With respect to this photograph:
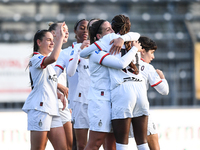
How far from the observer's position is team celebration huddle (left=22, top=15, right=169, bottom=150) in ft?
10.8

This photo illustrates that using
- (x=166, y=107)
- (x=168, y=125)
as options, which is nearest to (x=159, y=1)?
(x=166, y=107)

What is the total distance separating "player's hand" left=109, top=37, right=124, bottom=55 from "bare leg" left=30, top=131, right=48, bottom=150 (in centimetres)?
112

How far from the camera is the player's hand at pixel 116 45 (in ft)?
10.8

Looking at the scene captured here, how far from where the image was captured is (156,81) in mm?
4023

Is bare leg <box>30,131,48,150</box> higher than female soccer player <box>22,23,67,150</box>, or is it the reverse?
female soccer player <box>22,23,67,150</box>

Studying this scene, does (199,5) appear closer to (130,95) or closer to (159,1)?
(159,1)

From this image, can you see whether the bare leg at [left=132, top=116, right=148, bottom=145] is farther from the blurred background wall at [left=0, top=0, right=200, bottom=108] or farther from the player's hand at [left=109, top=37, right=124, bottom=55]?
the blurred background wall at [left=0, top=0, right=200, bottom=108]

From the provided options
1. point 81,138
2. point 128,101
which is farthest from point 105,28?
point 81,138

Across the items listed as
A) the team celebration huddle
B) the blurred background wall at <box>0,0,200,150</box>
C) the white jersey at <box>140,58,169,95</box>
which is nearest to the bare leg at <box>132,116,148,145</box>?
the team celebration huddle

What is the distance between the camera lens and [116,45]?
330 cm

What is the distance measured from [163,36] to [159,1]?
5.92 ft

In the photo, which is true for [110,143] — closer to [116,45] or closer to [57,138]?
[57,138]

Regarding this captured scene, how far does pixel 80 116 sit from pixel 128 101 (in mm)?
1231

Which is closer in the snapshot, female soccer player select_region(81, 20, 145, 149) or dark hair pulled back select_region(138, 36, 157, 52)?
female soccer player select_region(81, 20, 145, 149)
